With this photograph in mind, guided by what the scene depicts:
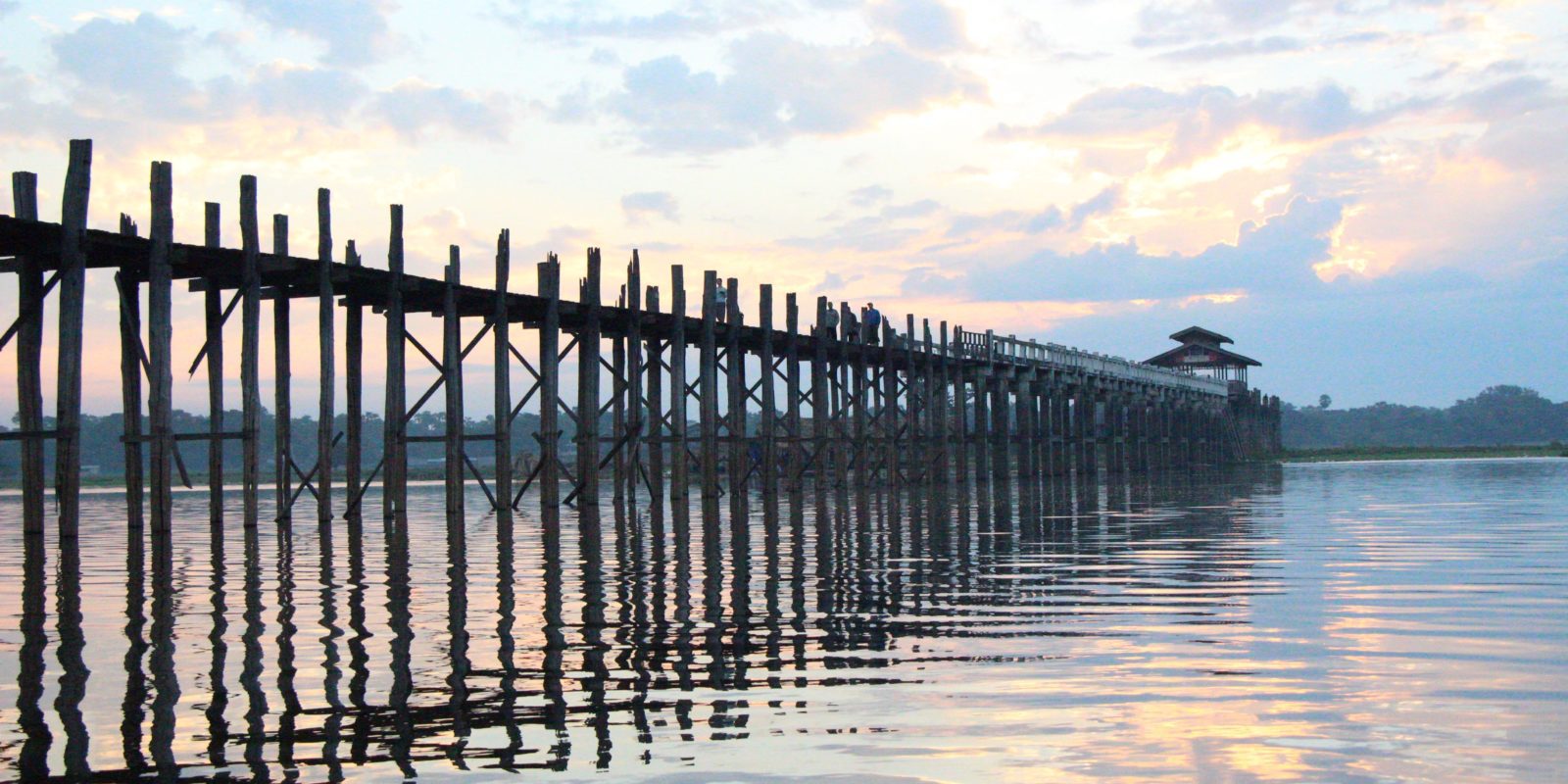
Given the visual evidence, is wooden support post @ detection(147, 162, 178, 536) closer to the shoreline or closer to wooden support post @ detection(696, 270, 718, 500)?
wooden support post @ detection(696, 270, 718, 500)

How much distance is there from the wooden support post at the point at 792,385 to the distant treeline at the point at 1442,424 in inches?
5163

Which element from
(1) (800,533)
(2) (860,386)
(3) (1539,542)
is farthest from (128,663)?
(2) (860,386)

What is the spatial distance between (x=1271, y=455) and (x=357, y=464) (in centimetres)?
7246

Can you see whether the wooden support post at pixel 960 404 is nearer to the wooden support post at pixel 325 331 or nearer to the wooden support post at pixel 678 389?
the wooden support post at pixel 678 389

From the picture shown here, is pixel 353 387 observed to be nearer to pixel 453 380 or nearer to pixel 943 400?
pixel 453 380

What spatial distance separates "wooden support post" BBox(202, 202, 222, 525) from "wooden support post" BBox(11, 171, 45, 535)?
1921mm

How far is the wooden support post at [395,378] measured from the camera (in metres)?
22.4

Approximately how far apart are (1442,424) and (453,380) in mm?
164698

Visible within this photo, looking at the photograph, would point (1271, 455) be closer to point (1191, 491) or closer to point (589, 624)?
point (1191, 491)

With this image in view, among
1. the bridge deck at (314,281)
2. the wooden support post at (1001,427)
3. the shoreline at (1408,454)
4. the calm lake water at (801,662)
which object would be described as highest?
the bridge deck at (314,281)

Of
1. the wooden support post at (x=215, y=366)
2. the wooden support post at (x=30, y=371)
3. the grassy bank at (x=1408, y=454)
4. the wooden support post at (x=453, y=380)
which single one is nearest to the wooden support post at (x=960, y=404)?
the wooden support post at (x=453, y=380)

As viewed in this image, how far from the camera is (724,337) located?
3145cm

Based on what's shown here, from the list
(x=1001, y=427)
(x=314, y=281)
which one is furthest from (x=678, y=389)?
(x=1001, y=427)

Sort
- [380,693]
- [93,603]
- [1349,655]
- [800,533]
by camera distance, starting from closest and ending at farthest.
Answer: [380,693]
[1349,655]
[93,603]
[800,533]
